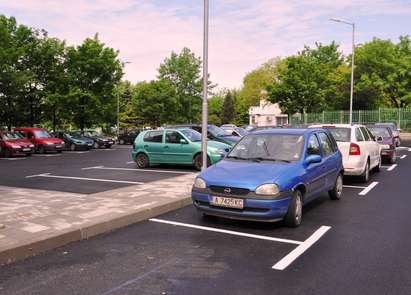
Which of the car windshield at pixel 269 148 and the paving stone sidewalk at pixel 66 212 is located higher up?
the car windshield at pixel 269 148

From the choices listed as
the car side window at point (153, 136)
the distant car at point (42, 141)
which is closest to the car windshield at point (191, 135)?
the car side window at point (153, 136)

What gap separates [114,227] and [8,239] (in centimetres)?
169

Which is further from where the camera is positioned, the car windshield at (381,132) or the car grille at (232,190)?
the car windshield at (381,132)

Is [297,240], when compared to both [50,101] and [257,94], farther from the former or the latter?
[257,94]

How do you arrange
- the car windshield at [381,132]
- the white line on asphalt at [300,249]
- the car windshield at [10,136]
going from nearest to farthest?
the white line on asphalt at [300,249], the car windshield at [381,132], the car windshield at [10,136]

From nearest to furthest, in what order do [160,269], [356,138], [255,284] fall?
[255,284]
[160,269]
[356,138]

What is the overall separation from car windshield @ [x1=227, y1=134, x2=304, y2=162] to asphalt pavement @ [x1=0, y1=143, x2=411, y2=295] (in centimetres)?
115

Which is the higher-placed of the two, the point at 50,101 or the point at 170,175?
the point at 50,101

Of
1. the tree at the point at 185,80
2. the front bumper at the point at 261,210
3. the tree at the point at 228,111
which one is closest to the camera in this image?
the front bumper at the point at 261,210

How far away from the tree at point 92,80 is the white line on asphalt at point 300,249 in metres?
30.9

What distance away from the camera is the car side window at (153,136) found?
16.0m

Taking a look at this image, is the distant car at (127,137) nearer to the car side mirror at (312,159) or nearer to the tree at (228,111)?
the car side mirror at (312,159)

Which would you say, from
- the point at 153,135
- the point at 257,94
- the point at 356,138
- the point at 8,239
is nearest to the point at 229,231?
the point at 8,239

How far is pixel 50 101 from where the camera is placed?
33.8 m
